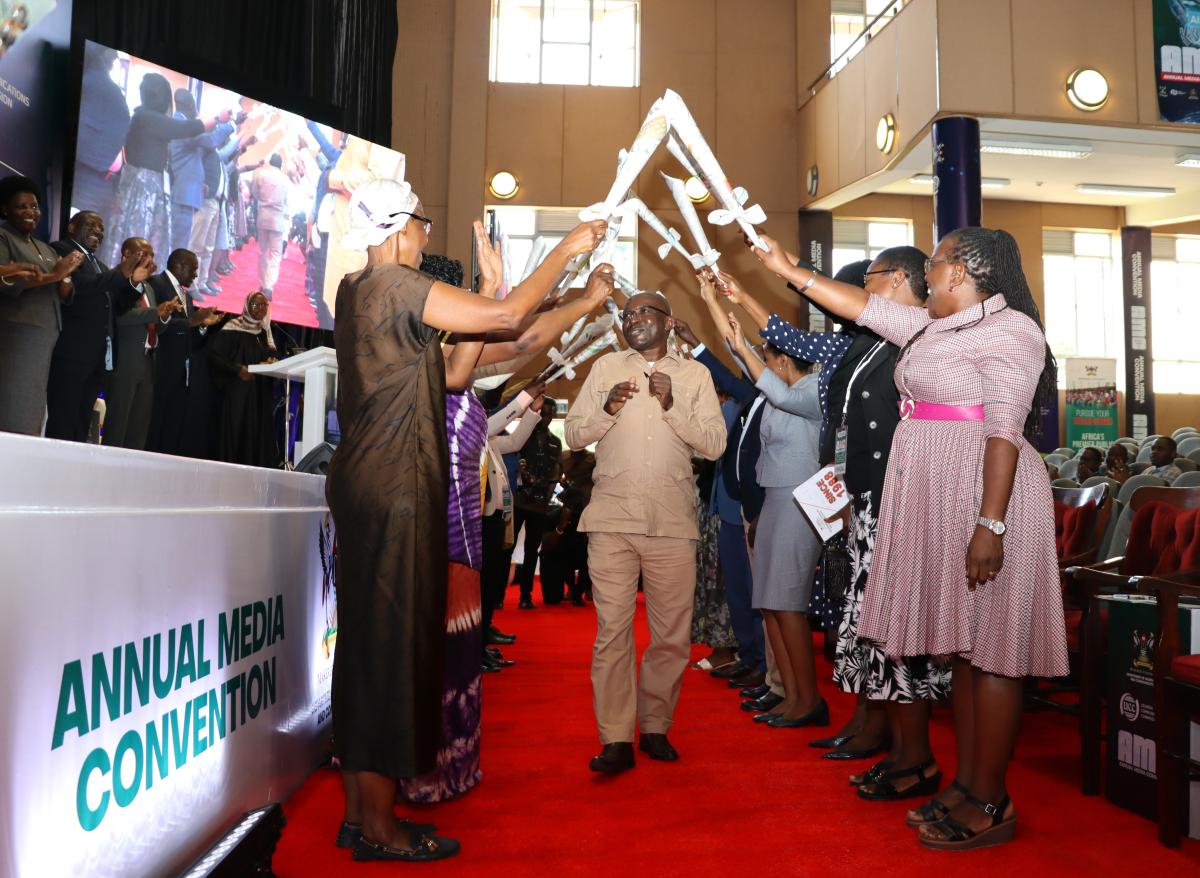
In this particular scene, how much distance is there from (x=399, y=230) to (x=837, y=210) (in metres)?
11.8

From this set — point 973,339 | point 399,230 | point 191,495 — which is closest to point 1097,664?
point 973,339

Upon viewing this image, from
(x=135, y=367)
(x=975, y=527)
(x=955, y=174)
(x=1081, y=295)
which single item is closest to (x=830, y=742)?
(x=975, y=527)

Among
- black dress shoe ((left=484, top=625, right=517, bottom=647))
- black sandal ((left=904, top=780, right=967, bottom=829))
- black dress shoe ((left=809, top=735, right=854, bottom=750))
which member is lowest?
black dress shoe ((left=484, top=625, right=517, bottom=647))

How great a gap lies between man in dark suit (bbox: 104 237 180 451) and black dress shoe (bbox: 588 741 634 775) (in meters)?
3.88

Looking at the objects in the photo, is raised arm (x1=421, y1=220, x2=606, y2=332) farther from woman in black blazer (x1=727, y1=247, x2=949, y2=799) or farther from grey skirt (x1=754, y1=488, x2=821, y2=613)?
grey skirt (x1=754, y1=488, x2=821, y2=613)

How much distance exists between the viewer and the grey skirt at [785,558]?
3.74 m

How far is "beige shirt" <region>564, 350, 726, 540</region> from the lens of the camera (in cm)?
326

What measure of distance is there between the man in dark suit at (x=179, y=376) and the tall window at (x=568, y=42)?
24.5 feet

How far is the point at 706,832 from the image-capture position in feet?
8.16

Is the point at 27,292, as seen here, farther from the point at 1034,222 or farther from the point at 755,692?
the point at 1034,222

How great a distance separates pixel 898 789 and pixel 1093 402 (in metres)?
12.6

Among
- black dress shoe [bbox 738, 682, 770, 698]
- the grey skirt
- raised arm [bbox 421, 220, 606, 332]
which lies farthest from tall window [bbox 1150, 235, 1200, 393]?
raised arm [bbox 421, 220, 606, 332]

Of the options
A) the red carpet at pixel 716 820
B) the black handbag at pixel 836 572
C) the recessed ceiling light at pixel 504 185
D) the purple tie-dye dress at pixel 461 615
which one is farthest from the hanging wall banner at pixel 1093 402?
the purple tie-dye dress at pixel 461 615

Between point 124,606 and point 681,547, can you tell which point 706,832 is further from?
point 124,606
